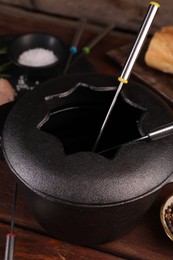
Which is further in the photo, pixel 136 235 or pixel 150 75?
pixel 150 75

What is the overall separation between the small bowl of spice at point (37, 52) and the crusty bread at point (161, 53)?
38cm

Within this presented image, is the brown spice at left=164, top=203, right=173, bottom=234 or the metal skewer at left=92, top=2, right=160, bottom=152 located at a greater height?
the metal skewer at left=92, top=2, right=160, bottom=152

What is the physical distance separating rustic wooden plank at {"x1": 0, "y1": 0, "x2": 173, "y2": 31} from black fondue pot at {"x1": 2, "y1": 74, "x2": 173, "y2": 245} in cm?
122

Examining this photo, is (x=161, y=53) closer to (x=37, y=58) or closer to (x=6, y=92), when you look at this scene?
(x=37, y=58)

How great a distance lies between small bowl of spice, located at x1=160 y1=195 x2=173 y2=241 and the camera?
1072mm

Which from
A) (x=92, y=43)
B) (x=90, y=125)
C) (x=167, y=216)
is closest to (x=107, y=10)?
(x=92, y=43)

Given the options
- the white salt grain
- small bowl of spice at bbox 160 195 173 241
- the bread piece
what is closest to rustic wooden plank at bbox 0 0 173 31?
the white salt grain

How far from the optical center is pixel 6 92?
4.76ft

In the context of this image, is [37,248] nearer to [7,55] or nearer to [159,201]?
[159,201]

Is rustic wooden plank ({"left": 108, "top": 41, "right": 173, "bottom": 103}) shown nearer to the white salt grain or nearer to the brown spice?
the white salt grain

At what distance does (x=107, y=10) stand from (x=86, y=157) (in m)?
1.52

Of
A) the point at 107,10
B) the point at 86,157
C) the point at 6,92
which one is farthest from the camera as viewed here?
the point at 107,10

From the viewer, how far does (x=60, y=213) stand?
894mm

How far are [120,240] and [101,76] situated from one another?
0.48 m
